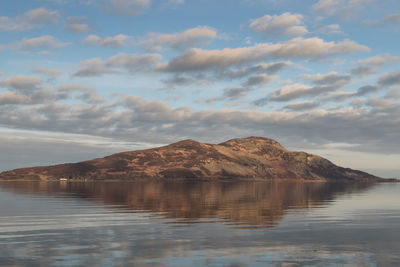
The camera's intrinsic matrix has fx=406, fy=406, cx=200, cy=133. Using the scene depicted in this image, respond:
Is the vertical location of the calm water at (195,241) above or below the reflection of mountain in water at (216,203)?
above

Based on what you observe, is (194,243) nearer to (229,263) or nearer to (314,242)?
(229,263)

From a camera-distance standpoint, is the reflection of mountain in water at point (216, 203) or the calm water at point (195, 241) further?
the reflection of mountain in water at point (216, 203)

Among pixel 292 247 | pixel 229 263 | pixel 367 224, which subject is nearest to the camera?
pixel 229 263

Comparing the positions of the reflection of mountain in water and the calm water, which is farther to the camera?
the reflection of mountain in water

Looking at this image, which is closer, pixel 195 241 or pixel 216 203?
pixel 195 241

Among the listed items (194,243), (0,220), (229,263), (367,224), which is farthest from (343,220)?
(0,220)

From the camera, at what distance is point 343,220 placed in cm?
4094

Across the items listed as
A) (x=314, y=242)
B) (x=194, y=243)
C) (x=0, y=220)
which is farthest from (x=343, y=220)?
(x=0, y=220)

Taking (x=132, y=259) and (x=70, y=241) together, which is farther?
(x=70, y=241)

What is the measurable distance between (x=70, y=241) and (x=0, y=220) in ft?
51.3

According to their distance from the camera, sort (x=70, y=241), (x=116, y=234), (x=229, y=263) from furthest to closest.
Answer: (x=116, y=234)
(x=70, y=241)
(x=229, y=263)

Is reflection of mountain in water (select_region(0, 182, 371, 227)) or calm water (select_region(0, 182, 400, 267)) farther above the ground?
calm water (select_region(0, 182, 400, 267))

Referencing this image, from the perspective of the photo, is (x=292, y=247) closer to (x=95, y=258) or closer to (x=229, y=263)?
(x=229, y=263)

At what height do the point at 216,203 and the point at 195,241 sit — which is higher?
the point at 195,241
